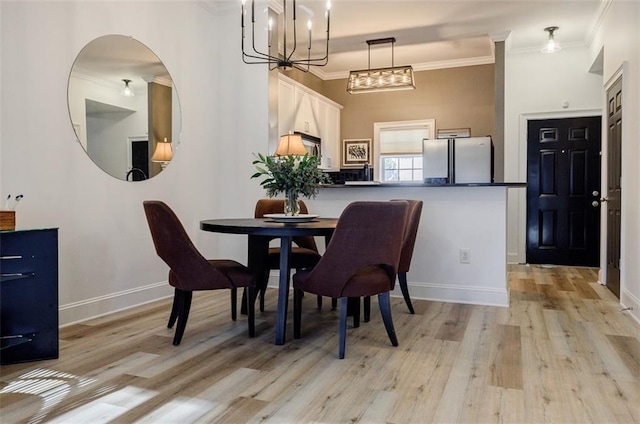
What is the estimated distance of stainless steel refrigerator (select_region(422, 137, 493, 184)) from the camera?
5.47 m

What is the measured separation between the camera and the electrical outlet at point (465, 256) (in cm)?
376

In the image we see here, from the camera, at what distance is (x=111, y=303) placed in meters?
3.36

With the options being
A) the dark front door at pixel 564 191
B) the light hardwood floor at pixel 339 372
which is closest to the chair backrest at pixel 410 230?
the light hardwood floor at pixel 339 372

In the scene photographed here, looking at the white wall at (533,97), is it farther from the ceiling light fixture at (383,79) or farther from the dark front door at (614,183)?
the ceiling light fixture at (383,79)

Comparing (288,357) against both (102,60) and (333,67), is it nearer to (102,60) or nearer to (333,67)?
(102,60)

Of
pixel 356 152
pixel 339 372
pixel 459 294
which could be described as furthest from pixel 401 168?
pixel 339 372

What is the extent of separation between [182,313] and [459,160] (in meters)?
4.00

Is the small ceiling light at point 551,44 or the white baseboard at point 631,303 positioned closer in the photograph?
the white baseboard at point 631,303

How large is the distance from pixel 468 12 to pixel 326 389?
4.18 m

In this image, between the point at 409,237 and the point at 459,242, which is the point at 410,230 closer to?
the point at 409,237

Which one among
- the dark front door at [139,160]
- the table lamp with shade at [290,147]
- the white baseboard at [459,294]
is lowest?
the white baseboard at [459,294]

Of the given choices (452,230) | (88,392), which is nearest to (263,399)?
(88,392)

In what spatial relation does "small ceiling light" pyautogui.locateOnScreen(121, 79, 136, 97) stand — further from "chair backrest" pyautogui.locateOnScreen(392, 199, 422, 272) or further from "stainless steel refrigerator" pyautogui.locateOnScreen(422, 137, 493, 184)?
"stainless steel refrigerator" pyautogui.locateOnScreen(422, 137, 493, 184)

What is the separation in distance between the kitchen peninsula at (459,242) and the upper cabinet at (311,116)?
187cm
